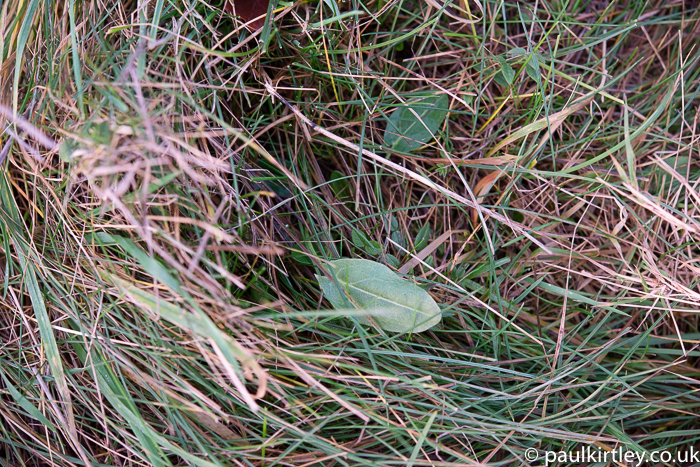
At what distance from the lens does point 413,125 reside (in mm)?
1222

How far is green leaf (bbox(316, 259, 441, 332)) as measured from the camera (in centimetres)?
106

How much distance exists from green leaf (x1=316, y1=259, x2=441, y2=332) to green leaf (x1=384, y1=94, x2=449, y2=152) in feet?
1.20

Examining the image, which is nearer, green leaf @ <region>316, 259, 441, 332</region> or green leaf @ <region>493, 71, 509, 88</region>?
green leaf @ <region>316, 259, 441, 332</region>

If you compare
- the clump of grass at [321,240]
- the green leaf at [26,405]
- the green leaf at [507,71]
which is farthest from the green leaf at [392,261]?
the green leaf at [26,405]

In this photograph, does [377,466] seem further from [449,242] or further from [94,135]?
[94,135]

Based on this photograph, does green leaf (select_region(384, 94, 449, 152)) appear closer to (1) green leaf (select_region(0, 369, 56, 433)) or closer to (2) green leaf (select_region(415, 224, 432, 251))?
(2) green leaf (select_region(415, 224, 432, 251))

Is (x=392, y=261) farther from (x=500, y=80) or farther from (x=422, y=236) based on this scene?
(x=500, y=80)

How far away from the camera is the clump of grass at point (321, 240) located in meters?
0.96

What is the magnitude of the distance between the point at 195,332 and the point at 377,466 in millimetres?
492

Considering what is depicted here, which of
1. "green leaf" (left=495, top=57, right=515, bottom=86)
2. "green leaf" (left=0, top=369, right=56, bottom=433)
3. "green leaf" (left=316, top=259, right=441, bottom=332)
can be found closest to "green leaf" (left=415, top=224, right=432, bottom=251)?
"green leaf" (left=316, top=259, right=441, bottom=332)

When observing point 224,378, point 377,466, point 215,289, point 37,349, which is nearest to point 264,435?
point 224,378

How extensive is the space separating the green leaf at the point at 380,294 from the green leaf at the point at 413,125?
1.20 feet

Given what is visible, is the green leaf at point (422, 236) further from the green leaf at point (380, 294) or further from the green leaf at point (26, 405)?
the green leaf at point (26, 405)

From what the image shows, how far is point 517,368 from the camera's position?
4.02 ft
